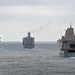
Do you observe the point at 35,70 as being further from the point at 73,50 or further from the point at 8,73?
the point at 73,50

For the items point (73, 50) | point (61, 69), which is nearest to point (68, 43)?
point (73, 50)

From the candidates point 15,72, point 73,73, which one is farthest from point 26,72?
point 73,73

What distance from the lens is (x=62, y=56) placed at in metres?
149

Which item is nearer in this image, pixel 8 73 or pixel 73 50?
pixel 8 73

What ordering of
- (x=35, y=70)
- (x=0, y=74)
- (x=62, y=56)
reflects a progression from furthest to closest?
(x=62, y=56) → (x=35, y=70) → (x=0, y=74)

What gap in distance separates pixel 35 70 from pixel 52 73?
21.2 ft

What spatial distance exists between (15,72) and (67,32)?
220 ft

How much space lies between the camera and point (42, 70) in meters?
96.4

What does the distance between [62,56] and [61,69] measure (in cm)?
5057

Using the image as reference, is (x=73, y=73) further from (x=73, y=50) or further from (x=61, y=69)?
(x=73, y=50)

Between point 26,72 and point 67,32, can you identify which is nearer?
point 26,72

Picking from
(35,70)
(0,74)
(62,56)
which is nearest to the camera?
(0,74)

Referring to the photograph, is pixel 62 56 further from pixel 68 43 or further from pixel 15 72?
pixel 15 72

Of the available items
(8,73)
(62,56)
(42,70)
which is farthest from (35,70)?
(62,56)
